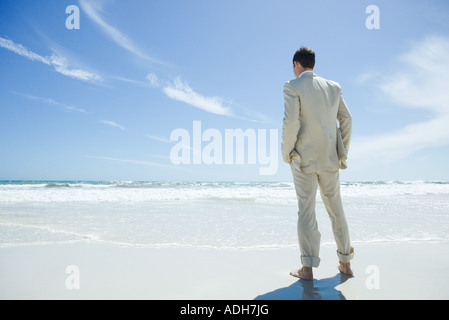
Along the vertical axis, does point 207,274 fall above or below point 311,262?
below

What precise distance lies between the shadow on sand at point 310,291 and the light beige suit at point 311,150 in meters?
0.16

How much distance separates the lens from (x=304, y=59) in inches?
100

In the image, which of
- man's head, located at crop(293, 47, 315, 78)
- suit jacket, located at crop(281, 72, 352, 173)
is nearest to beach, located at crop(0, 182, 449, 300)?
suit jacket, located at crop(281, 72, 352, 173)

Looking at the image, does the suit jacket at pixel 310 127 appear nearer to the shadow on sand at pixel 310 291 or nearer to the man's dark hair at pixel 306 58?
the man's dark hair at pixel 306 58

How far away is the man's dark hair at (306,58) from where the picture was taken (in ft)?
8.34

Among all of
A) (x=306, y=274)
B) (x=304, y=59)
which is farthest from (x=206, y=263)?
(x=304, y=59)

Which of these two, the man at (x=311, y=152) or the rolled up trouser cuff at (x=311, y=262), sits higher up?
the man at (x=311, y=152)

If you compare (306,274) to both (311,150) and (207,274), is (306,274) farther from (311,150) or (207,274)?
(311,150)

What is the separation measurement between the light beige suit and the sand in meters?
0.35

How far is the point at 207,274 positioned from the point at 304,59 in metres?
2.01

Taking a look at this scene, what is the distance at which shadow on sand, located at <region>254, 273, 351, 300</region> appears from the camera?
2.08 m

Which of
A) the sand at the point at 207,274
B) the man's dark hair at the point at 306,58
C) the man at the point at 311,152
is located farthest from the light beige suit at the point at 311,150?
the sand at the point at 207,274

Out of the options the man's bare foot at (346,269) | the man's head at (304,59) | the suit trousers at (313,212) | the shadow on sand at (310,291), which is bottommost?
the shadow on sand at (310,291)
